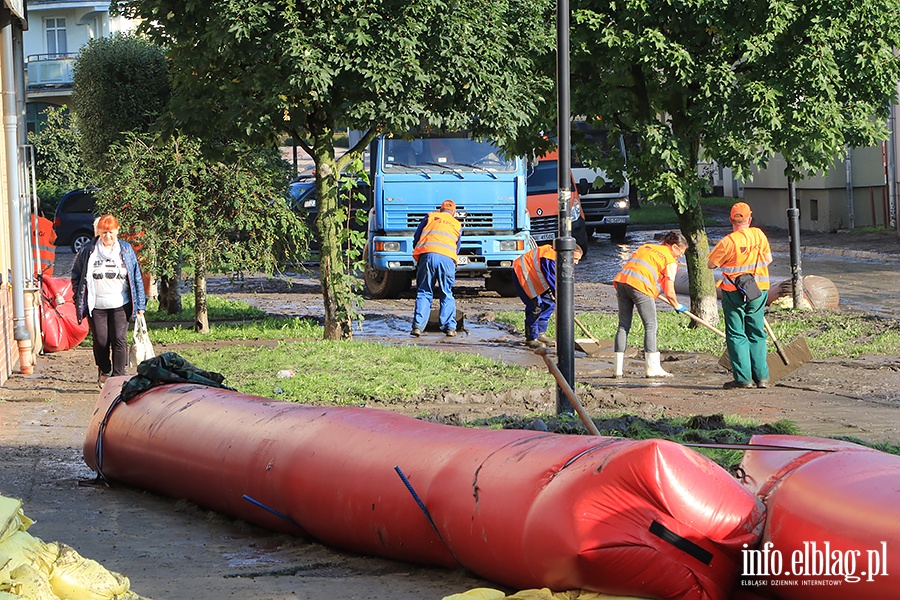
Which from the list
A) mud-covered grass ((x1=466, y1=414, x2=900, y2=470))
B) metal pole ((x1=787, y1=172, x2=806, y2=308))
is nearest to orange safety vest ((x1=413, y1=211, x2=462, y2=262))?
metal pole ((x1=787, y1=172, x2=806, y2=308))

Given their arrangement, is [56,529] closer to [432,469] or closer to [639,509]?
[432,469]

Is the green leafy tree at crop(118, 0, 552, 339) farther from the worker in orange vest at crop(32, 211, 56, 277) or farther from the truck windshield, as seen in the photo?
the truck windshield

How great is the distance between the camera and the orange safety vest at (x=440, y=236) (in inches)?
605

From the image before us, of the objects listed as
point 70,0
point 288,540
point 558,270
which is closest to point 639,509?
point 288,540

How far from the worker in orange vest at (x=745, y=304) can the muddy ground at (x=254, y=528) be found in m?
0.25

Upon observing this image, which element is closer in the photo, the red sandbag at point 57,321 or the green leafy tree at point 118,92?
the red sandbag at point 57,321

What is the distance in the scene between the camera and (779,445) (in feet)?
17.2

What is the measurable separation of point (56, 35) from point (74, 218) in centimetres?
2466

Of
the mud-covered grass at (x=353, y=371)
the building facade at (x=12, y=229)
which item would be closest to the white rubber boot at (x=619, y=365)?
the mud-covered grass at (x=353, y=371)

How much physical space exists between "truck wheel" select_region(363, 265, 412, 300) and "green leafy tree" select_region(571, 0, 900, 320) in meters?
5.92

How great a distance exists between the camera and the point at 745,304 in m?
10.9

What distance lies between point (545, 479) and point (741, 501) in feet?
2.50

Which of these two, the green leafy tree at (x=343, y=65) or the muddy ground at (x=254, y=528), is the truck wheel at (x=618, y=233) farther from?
the green leafy tree at (x=343, y=65)

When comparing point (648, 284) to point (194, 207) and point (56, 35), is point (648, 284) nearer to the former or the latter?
point (194, 207)
